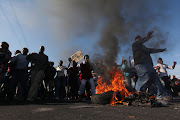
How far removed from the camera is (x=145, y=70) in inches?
245

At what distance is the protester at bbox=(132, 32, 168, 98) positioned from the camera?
20.4 feet

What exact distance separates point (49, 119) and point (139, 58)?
4.62 meters

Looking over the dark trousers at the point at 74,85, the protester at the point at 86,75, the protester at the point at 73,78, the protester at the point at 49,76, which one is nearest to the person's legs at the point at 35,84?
the protester at the point at 49,76

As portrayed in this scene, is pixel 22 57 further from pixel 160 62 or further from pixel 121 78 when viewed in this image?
pixel 160 62

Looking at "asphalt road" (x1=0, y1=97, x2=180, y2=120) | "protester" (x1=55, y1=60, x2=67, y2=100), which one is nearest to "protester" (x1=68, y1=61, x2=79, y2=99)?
"protester" (x1=55, y1=60, x2=67, y2=100)

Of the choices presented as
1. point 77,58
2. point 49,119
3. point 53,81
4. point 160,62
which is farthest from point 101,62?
point 49,119

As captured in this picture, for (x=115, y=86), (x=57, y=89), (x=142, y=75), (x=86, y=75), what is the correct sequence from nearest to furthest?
(x=115, y=86) < (x=142, y=75) < (x=86, y=75) < (x=57, y=89)

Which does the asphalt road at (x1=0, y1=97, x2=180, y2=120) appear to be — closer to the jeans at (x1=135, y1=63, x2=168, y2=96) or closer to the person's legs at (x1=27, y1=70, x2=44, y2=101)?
the person's legs at (x1=27, y1=70, x2=44, y2=101)

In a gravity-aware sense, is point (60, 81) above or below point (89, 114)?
above

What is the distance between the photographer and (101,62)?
25.7 feet

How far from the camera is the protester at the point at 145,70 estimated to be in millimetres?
6207

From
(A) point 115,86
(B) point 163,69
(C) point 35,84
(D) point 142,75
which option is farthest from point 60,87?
(B) point 163,69

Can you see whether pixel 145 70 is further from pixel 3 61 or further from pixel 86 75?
pixel 3 61

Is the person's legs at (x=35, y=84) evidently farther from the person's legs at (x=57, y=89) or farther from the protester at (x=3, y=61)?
the person's legs at (x=57, y=89)
